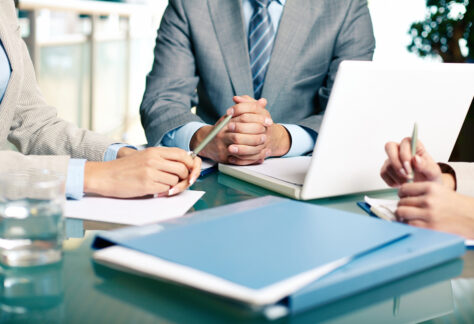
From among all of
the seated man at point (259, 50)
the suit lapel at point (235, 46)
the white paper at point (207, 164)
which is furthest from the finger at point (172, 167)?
the suit lapel at point (235, 46)

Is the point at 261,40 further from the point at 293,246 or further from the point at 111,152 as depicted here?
the point at 293,246

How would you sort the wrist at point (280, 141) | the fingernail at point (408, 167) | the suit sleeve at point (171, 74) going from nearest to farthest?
the fingernail at point (408, 167) → the wrist at point (280, 141) → the suit sleeve at point (171, 74)

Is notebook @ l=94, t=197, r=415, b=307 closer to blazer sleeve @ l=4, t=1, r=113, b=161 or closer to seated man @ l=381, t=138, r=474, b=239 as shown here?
seated man @ l=381, t=138, r=474, b=239

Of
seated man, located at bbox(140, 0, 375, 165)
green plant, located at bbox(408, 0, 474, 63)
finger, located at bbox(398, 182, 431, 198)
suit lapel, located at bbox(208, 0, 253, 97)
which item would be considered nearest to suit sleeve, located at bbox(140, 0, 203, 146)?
seated man, located at bbox(140, 0, 375, 165)

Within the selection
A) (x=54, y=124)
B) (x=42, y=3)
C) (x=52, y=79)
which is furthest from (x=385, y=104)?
(x=52, y=79)

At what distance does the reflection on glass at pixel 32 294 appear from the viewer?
523mm

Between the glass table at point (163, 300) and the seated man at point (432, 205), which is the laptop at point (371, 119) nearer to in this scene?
the seated man at point (432, 205)

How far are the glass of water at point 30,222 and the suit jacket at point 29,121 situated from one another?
540 millimetres

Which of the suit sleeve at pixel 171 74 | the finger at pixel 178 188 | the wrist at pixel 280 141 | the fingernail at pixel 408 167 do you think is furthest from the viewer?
the suit sleeve at pixel 171 74

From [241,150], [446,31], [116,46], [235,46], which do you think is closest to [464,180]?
[241,150]

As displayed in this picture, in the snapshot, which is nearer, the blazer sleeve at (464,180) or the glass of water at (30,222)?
the glass of water at (30,222)

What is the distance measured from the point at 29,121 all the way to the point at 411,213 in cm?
97

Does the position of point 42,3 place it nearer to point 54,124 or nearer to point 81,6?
point 81,6

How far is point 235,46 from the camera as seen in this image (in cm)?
172
